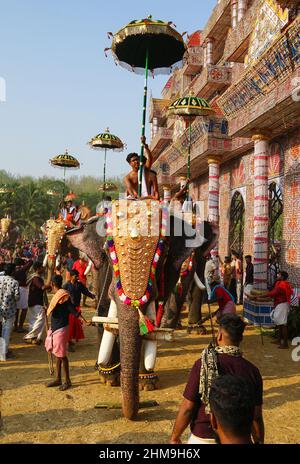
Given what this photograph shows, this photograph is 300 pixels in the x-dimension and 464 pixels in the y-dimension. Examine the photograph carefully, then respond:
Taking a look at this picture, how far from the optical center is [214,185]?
573 inches

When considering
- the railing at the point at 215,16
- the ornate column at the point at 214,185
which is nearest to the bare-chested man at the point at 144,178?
the ornate column at the point at 214,185

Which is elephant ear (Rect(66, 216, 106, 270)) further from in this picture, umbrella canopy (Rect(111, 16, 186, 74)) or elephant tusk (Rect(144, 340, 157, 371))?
umbrella canopy (Rect(111, 16, 186, 74))

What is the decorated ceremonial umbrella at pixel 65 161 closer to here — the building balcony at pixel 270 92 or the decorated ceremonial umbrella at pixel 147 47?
the building balcony at pixel 270 92

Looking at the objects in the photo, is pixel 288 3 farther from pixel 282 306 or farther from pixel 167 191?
pixel 167 191

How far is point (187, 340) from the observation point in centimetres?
804

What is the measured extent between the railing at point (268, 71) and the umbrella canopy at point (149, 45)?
2.40m

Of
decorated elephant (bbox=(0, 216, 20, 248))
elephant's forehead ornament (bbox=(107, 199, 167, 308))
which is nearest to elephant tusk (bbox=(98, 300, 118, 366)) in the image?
elephant's forehead ornament (bbox=(107, 199, 167, 308))

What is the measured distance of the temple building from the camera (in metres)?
8.13

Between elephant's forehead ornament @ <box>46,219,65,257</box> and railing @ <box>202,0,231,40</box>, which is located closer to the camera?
elephant's forehead ornament @ <box>46,219,65,257</box>

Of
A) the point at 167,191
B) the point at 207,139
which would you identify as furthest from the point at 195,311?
the point at 167,191

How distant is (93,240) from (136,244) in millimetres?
1387

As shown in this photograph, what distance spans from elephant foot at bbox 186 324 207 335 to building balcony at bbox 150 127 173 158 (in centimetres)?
1828

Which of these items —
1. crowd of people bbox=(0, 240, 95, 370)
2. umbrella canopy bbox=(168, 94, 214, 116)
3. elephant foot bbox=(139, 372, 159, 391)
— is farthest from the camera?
umbrella canopy bbox=(168, 94, 214, 116)

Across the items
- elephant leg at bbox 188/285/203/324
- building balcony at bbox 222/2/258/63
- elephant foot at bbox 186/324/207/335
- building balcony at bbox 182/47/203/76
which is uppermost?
building balcony at bbox 182/47/203/76
